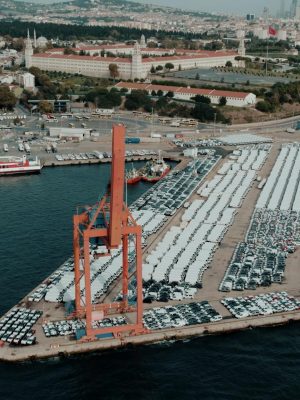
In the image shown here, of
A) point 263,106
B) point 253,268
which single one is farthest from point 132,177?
point 263,106

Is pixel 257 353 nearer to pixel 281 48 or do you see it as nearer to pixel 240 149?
pixel 240 149

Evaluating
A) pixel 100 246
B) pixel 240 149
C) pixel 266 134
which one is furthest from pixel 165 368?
pixel 266 134

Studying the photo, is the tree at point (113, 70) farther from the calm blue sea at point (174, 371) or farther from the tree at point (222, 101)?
the calm blue sea at point (174, 371)

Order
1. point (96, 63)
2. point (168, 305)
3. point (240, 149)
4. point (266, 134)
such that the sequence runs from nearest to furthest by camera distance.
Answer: point (168, 305)
point (240, 149)
point (266, 134)
point (96, 63)

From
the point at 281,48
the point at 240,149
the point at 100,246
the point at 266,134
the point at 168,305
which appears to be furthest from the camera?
the point at 281,48

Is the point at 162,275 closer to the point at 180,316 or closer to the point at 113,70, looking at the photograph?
the point at 180,316

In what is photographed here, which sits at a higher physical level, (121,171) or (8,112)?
(121,171)

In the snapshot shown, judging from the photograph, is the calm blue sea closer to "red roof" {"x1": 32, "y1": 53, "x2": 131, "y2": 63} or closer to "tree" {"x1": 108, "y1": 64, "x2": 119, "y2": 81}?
"tree" {"x1": 108, "y1": 64, "x2": 119, "y2": 81}

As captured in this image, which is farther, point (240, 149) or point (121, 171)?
point (240, 149)
